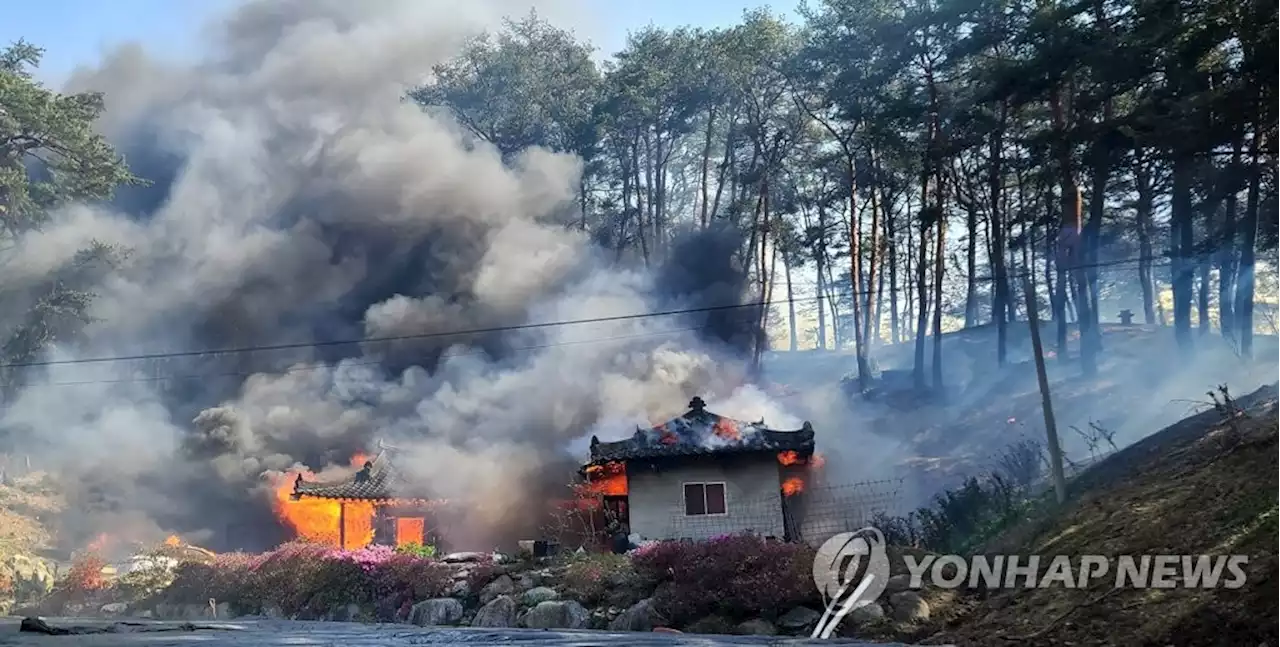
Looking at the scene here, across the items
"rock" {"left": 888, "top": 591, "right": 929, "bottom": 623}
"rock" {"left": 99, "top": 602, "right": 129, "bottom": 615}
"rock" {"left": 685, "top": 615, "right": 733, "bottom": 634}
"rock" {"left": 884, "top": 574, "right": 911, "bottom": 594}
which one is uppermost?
"rock" {"left": 884, "top": 574, "right": 911, "bottom": 594}

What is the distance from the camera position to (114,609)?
90.7ft

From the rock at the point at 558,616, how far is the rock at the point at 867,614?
17.6 ft

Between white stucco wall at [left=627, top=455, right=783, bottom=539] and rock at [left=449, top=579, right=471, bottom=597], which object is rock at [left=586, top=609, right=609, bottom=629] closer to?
rock at [left=449, top=579, right=471, bottom=597]

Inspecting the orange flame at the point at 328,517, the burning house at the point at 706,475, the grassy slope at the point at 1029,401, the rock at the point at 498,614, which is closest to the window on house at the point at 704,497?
the burning house at the point at 706,475

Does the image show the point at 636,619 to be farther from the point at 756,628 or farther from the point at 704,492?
the point at 704,492

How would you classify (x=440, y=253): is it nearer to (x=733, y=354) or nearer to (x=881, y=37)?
(x=733, y=354)

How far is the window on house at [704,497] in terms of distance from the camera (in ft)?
87.6

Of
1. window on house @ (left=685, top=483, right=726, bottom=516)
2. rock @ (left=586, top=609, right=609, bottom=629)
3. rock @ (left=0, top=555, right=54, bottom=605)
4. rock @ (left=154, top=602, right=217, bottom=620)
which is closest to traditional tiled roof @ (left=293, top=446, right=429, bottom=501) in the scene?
rock @ (left=154, top=602, right=217, bottom=620)

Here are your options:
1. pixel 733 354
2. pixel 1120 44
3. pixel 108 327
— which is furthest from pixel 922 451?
pixel 108 327

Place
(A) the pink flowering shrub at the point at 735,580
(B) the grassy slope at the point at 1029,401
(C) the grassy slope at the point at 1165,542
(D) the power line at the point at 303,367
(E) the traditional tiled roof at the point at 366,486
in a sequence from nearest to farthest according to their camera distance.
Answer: (C) the grassy slope at the point at 1165,542 < (A) the pink flowering shrub at the point at 735,580 < (B) the grassy slope at the point at 1029,401 < (E) the traditional tiled roof at the point at 366,486 < (D) the power line at the point at 303,367

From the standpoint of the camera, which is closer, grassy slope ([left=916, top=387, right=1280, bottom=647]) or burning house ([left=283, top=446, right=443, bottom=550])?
grassy slope ([left=916, top=387, right=1280, bottom=647])

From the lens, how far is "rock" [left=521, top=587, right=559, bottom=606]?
1858cm

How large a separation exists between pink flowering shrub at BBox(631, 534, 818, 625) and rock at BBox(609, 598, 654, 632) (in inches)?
7.5

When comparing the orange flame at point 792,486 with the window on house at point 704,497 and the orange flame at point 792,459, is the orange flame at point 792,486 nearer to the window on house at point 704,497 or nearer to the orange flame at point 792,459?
the orange flame at point 792,459
